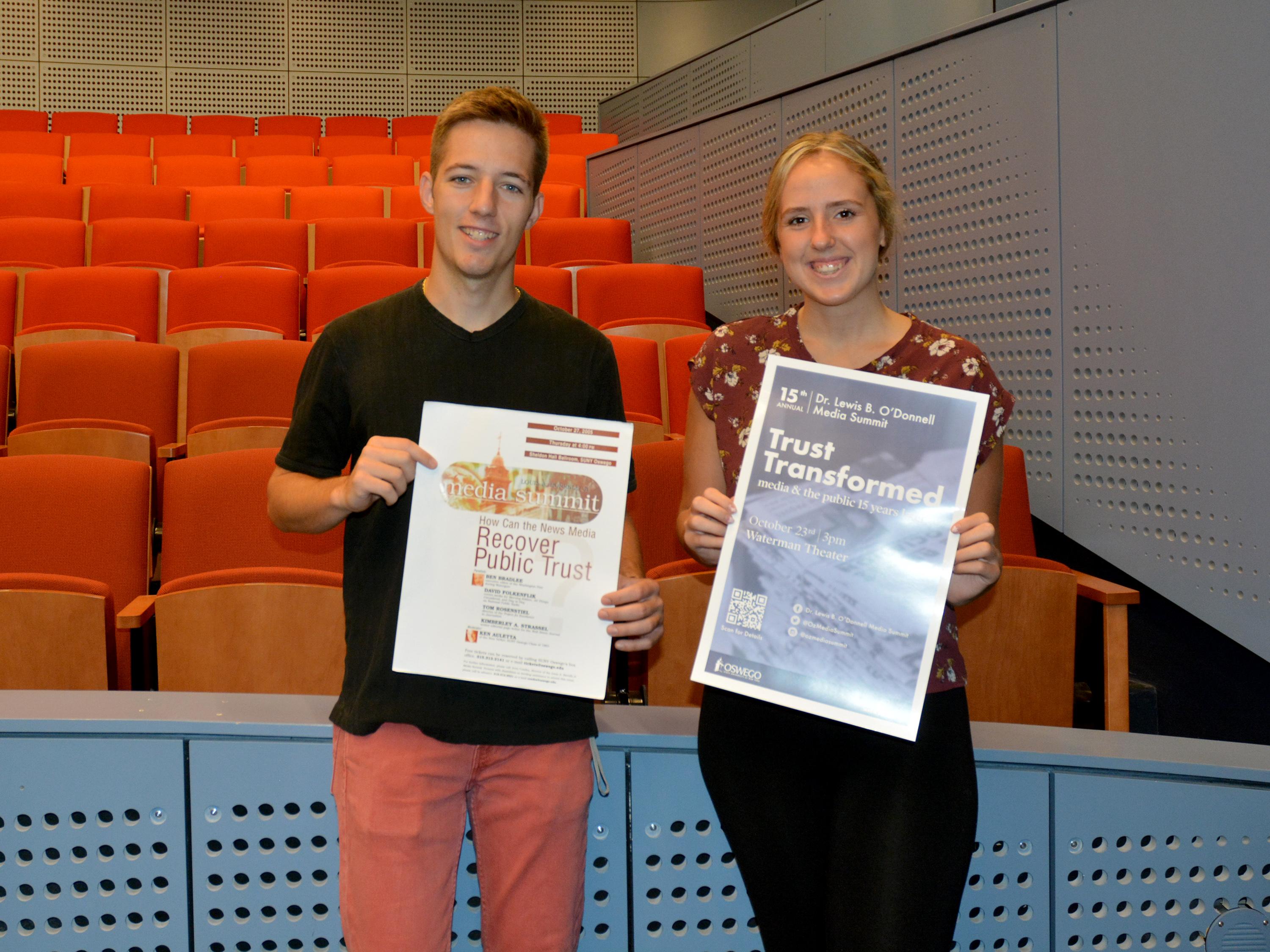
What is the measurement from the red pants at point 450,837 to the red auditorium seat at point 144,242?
14.2 feet

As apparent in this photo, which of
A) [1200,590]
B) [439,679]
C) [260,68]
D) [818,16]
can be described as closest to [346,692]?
[439,679]

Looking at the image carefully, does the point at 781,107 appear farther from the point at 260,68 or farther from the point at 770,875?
the point at 260,68

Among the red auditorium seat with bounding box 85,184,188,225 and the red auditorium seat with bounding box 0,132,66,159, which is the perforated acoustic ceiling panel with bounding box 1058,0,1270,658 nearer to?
the red auditorium seat with bounding box 85,184,188,225

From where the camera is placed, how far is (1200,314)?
7.41 feet

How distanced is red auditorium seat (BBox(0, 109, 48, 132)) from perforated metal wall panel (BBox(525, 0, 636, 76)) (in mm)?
4236

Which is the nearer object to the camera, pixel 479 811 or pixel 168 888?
pixel 479 811

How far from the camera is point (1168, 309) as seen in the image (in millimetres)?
2357

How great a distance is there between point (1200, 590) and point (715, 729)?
1700 millimetres

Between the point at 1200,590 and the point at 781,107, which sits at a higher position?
the point at 781,107

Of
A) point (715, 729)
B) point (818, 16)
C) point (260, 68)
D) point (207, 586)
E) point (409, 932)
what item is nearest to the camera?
point (409, 932)

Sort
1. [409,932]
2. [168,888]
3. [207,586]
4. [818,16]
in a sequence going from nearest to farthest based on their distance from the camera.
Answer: [409,932]
[168,888]
[207,586]
[818,16]

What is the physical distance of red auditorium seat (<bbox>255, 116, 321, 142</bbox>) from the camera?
8.73 m

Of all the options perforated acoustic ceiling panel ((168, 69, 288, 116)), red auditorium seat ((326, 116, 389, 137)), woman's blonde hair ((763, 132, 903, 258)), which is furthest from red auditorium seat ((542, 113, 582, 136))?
woman's blonde hair ((763, 132, 903, 258))

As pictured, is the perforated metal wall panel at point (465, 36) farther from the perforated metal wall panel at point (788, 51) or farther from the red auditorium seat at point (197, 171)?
the perforated metal wall panel at point (788, 51)
